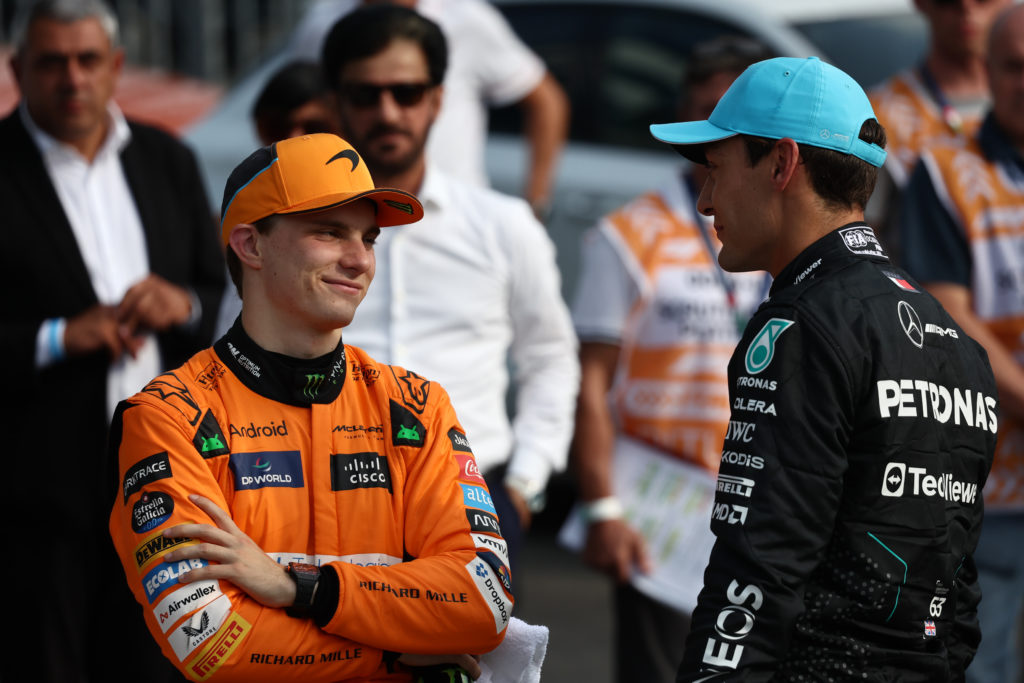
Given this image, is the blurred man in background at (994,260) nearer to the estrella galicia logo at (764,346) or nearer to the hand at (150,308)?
the estrella galicia logo at (764,346)

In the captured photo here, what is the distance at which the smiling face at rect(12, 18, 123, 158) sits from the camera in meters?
4.34

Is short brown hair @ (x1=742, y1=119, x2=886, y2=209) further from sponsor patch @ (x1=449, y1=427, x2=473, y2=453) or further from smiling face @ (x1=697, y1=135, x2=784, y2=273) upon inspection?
sponsor patch @ (x1=449, y1=427, x2=473, y2=453)

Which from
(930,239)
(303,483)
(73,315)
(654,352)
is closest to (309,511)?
(303,483)

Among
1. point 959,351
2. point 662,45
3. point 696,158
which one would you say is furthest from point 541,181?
point 959,351

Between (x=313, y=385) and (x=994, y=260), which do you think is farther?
(x=994, y=260)

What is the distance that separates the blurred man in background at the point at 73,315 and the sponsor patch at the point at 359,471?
163cm

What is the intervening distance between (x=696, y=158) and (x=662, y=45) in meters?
4.09

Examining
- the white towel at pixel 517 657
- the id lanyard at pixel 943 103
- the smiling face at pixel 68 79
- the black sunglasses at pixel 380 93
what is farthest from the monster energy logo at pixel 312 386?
the id lanyard at pixel 943 103

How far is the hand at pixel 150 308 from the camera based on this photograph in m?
4.14

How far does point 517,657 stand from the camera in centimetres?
262

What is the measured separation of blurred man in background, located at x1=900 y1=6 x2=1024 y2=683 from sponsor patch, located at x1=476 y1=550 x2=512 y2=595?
7.41 feet

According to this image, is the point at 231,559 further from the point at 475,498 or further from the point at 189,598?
the point at 475,498

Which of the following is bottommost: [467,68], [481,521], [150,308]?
[150,308]

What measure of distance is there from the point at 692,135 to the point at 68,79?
241 centimetres
